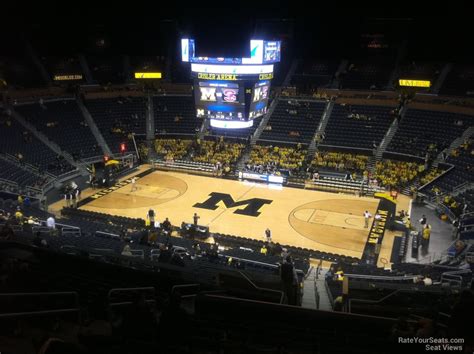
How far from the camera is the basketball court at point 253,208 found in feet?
A: 76.0

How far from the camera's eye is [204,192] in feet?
101

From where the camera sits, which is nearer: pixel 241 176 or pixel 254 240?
pixel 254 240

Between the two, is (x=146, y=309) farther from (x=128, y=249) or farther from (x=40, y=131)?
(x=40, y=131)

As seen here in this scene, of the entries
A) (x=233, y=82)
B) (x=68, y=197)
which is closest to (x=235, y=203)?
(x=233, y=82)

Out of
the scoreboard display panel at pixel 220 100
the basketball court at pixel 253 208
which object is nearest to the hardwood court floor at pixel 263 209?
the basketball court at pixel 253 208

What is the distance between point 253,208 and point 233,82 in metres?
8.43

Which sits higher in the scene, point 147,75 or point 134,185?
point 147,75

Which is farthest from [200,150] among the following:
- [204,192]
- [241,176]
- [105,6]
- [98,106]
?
[105,6]

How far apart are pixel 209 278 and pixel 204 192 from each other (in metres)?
20.7

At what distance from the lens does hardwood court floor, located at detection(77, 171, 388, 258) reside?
2320 centimetres

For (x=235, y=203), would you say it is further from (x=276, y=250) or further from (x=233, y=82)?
(x=276, y=250)

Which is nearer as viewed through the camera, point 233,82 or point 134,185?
point 233,82

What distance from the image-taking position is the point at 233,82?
26516 millimetres

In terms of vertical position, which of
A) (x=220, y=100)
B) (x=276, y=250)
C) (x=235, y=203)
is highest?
(x=220, y=100)
